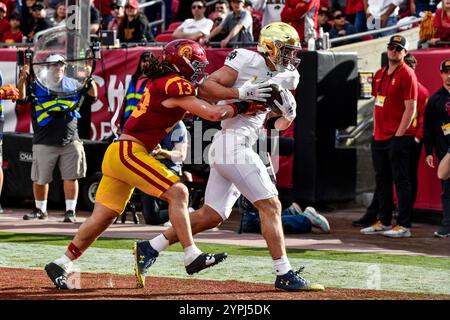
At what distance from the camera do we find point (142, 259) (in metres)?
7.79

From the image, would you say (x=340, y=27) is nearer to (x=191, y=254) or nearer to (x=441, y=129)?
(x=441, y=129)

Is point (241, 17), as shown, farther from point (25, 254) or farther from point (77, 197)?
point (25, 254)

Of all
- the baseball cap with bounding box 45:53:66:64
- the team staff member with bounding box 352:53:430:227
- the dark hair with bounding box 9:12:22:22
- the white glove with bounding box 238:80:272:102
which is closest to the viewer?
the white glove with bounding box 238:80:272:102

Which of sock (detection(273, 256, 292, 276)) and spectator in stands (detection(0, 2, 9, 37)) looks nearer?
sock (detection(273, 256, 292, 276))

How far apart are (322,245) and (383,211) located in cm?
145

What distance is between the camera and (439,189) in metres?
12.8

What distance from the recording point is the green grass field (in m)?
8.38

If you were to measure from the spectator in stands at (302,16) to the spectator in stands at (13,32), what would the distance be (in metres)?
4.71

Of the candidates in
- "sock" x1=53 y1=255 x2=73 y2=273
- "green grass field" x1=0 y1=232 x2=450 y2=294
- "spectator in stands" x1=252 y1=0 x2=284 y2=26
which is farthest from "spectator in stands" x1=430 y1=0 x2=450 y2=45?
"sock" x1=53 y1=255 x2=73 y2=273

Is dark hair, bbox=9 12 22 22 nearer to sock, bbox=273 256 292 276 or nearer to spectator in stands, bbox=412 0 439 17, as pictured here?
spectator in stands, bbox=412 0 439 17

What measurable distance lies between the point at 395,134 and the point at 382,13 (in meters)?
4.20

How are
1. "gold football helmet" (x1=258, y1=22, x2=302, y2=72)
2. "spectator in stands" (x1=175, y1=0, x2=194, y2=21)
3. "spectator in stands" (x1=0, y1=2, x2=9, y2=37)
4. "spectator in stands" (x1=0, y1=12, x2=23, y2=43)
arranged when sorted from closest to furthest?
"gold football helmet" (x1=258, y1=22, x2=302, y2=72) → "spectator in stands" (x1=0, y1=12, x2=23, y2=43) → "spectator in stands" (x1=0, y1=2, x2=9, y2=37) → "spectator in stands" (x1=175, y1=0, x2=194, y2=21)

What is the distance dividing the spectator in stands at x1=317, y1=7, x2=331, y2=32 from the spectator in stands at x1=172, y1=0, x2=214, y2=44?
1.78 metres

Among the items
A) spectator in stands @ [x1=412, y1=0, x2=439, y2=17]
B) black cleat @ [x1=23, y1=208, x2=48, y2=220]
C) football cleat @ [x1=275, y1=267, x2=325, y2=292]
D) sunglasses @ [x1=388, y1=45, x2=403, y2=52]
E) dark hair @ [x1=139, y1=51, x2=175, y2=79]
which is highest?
spectator in stands @ [x1=412, y1=0, x2=439, y2=17]
